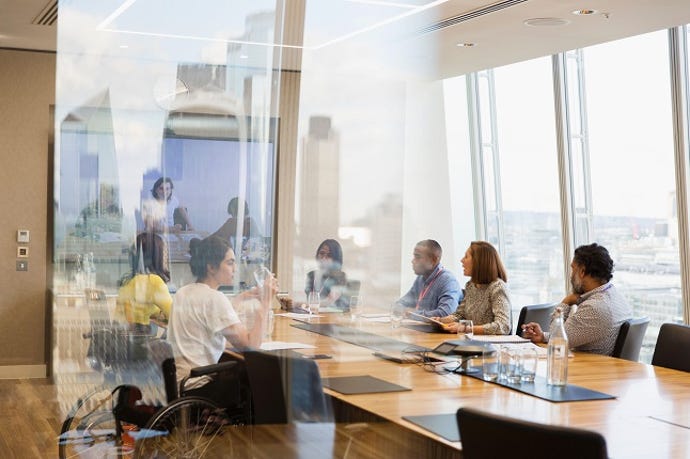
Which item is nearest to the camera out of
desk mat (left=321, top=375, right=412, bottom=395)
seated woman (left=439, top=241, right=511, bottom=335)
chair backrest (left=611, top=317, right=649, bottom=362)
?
desk mat (left=321, top=375, right=412, bottom=395)

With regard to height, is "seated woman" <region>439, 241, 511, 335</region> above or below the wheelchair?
above

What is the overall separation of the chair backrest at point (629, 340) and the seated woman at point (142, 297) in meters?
2.88

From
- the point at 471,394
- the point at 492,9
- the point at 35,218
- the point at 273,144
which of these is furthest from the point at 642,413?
the point at 35,218

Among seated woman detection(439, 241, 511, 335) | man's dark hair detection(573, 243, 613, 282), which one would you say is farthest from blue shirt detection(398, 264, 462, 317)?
man's dark hair detection(573, 243, 613, 282)

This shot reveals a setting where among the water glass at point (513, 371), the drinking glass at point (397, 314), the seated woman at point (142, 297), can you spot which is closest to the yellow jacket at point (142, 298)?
the seated woman at point (142, 297)

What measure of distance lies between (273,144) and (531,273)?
668cm

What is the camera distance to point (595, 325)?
424 centimetres

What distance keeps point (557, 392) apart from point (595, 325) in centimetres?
132

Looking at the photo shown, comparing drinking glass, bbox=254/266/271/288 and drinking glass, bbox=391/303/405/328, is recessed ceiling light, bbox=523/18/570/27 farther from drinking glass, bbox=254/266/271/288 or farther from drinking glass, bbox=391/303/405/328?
drinking glass, bbox=254/266/271/288

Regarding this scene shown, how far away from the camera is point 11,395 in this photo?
599 centimetres

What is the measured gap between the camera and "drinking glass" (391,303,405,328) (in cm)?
212

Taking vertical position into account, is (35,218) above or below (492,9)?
below

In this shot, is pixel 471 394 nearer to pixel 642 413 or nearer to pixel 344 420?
pixel 642 413

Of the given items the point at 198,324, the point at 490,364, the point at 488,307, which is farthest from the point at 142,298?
the point at 488,307
